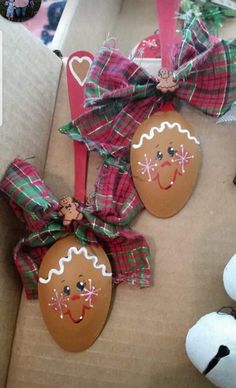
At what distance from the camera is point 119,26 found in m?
1.01

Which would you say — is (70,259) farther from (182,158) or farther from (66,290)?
(182,158)

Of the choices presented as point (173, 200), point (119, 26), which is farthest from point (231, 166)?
point (119, 26)

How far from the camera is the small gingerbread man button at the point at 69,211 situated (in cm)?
59

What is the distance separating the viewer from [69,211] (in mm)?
593

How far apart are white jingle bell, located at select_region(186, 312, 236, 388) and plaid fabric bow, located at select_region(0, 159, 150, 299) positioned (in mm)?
100

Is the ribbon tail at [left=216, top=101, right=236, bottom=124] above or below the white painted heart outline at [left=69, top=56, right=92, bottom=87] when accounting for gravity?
below

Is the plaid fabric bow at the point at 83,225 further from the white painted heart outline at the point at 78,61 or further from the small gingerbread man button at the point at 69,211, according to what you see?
the white painted heart outline at the point at 78,61

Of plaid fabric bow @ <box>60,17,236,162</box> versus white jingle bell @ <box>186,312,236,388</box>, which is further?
plaid fabric bow @ <box>60,17,236,162</box>

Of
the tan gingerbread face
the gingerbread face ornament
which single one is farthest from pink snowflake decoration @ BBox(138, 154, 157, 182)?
the tan gingerbread face

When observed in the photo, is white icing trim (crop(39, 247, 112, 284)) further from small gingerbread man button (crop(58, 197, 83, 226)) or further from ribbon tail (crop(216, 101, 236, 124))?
ribbon tail (crop(216, 101, 236, 124))

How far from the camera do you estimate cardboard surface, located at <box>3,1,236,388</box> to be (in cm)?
57

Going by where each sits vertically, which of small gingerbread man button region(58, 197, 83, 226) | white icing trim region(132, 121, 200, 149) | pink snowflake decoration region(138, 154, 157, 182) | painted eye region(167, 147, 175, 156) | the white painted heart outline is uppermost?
the white painted heart outline

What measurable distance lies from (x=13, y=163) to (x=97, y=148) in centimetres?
11

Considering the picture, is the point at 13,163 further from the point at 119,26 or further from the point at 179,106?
the point at 119,26
